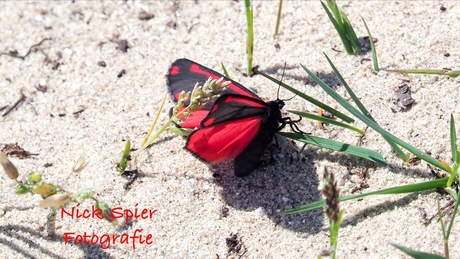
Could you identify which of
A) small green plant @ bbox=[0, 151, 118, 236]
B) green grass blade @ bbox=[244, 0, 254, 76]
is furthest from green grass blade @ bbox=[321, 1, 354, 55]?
small green plant @ bbox=[0, 151, 118, 236]

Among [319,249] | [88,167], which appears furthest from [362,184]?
[88,167]

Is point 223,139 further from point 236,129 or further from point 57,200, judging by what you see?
point 57,200

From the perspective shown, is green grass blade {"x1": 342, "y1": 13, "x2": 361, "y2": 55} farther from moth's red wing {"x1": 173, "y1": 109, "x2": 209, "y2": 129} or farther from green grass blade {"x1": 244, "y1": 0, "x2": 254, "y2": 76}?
moth's red wing {"x1": 173, "y1": 109, "x2": 209, "y2": 129}

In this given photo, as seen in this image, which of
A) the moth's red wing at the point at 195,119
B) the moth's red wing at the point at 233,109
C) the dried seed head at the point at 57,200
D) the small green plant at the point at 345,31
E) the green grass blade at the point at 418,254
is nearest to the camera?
the green grass blade at the point at 418,254

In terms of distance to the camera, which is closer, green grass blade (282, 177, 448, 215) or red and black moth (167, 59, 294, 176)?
green grass blade (282, 177, 448, 215)

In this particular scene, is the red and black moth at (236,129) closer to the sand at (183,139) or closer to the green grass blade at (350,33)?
the sand at (183,139)

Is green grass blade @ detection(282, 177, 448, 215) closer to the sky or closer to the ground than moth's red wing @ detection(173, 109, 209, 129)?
closer to the ground

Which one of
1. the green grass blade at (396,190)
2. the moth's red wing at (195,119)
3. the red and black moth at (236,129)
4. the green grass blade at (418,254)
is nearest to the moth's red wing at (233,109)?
the red and black moth at (236,129)
